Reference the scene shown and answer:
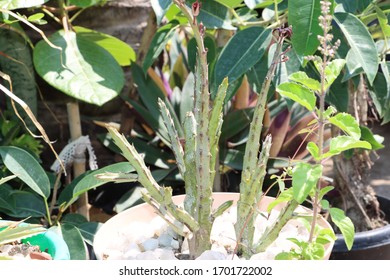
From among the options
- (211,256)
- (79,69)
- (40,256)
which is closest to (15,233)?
(40,256)

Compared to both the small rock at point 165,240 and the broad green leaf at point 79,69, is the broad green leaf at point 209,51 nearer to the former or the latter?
the broad green leaf at point 79,69

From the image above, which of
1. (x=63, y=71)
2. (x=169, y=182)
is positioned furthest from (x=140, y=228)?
(x=169, y=182)

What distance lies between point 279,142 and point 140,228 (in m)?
0.79

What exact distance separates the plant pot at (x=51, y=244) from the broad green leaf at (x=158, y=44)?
580 mm

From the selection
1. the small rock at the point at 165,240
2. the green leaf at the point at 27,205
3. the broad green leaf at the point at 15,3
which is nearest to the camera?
the small rock at the point at 165,240

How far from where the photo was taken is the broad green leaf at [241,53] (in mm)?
1482

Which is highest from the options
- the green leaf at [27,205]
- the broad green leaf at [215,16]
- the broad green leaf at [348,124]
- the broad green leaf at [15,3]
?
the broad green leaf at [348,124]

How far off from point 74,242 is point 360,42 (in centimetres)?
76

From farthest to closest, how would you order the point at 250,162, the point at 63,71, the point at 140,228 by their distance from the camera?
1. the point at 63,71
2. the point at 140,228
3. the point at 250,162

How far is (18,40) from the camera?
187cm

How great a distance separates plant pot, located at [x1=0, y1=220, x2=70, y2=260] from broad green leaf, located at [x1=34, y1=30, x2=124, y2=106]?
1.26 ft

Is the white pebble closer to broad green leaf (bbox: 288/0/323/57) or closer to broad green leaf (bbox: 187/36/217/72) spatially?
broad green leaf (bbox: 288/0/323/57)

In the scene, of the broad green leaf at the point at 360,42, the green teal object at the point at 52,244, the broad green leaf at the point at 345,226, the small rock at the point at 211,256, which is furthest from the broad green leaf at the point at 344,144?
the green teal object at the point at 52,244

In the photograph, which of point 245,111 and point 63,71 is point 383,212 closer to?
point 245,111
